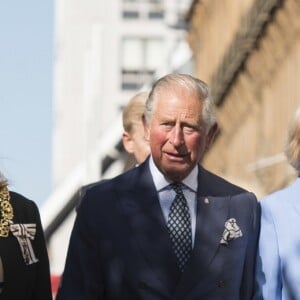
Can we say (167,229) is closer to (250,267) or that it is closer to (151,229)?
(151,229)

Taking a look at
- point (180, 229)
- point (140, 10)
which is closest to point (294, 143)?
point (180, 229)

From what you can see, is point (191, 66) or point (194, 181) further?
point (191, 66)

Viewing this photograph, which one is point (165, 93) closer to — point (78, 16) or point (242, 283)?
point (242, 283)

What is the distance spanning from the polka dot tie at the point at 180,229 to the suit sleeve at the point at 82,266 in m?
0.32

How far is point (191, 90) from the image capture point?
24.8ft

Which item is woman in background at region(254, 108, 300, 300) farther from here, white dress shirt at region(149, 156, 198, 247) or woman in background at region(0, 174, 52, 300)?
woman in background at region(0, 174, 52, 300)

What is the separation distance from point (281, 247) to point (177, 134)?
0.64m

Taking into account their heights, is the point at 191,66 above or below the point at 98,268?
below

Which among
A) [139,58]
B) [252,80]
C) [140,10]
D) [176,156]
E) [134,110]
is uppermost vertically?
[176,156]

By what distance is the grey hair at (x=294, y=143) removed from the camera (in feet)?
24.8

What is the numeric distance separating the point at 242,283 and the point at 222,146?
109 feet

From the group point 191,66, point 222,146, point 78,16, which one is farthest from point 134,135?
point 78,16

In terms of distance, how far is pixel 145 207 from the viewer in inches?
297

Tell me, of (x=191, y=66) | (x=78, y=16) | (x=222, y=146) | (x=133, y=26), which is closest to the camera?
(x=222, y=146)
